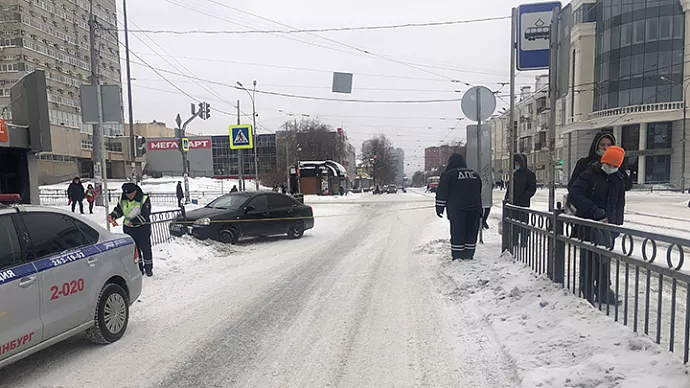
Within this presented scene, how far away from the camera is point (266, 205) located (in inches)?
497

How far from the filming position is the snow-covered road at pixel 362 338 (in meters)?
3.56

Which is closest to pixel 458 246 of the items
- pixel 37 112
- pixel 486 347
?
pixel 486 347

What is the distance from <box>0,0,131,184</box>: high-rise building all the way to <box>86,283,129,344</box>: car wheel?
52.8 meters

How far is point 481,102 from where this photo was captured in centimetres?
936

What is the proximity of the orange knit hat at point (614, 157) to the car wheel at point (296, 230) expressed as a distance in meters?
9.53

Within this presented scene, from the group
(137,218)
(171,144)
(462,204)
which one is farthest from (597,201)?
(171,144)

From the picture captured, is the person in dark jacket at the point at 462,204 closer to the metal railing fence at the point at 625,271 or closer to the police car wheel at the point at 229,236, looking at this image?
the metal railing fence at the point at 625,271

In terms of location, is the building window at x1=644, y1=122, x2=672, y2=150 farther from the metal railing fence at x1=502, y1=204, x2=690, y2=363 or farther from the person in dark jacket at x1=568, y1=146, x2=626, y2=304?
the person in dark jacket at x1=568, y1=146, x2=626, y2=304

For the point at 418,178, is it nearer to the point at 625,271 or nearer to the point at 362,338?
the point at 362,338

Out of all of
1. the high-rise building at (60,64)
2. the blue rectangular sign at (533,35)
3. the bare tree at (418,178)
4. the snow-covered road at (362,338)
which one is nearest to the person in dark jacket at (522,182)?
the snow-covered road at (362,338)

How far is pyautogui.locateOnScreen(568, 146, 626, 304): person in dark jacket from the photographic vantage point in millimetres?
4312

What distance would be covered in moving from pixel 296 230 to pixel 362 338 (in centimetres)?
870

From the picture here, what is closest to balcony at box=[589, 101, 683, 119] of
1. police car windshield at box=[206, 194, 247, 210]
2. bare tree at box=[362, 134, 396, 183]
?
bare tree at box=[362, 134, 396, 183]

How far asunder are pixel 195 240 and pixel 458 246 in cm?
631
